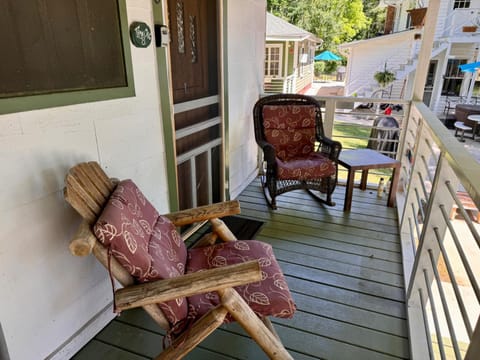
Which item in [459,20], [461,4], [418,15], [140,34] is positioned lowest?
[140,34]

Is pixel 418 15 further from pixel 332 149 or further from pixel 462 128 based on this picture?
pixel 462 128

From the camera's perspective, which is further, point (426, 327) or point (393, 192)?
point (393, 192)

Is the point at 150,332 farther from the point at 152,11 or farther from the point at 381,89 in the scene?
the point at 381,89

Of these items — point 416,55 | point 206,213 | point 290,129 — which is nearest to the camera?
point 206,213

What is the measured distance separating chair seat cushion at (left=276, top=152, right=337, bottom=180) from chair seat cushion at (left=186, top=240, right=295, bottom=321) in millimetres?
1237

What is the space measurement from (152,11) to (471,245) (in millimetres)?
4533

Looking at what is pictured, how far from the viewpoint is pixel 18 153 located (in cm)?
121

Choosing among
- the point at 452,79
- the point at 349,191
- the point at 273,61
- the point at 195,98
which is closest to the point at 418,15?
the point at 349,191

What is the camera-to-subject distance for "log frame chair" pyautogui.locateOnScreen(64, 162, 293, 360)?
1115mm

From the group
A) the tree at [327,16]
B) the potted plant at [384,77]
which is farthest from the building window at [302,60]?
the tree at [327,16]

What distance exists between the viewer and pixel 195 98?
8.16ft

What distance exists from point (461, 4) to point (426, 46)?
8862 mm

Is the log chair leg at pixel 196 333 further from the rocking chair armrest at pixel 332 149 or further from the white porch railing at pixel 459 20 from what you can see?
the white porch railing at pixel 459 20

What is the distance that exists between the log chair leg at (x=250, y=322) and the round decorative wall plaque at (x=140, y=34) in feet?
4.40
